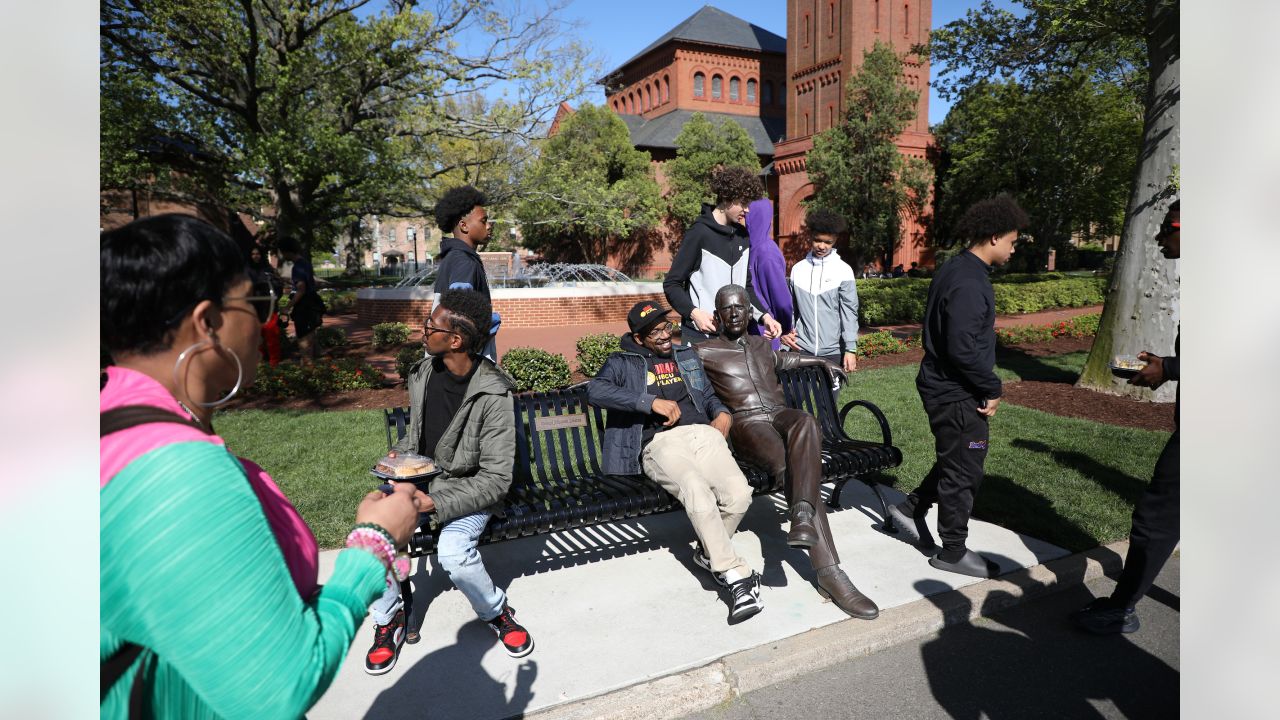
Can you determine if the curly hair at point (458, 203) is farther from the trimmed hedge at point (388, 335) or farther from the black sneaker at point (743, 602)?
the trimmed hedge at point (388, 335)

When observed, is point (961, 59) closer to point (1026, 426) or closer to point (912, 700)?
point (1026, 426)

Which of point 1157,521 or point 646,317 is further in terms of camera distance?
point 646,317

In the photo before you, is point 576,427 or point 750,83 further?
point 750,83

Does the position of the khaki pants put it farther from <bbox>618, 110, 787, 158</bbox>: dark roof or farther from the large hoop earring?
<bbox>618, 110, 787, 158</bbox>: dark roof

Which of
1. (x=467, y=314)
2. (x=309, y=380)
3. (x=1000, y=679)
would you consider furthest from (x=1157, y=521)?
(x=309, y=380)

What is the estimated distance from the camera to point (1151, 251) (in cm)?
927

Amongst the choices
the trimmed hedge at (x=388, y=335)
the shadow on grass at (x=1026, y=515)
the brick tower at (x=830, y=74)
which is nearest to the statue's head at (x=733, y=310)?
the shadow on grass at (x=1026, y=515)

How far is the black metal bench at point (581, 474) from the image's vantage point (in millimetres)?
3996

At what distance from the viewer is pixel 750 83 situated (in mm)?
54406

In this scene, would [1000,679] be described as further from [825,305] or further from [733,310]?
[825,305]

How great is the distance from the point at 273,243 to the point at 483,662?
8642 mm

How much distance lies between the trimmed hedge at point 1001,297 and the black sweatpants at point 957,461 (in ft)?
44.0

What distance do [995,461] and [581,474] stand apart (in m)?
3.97
